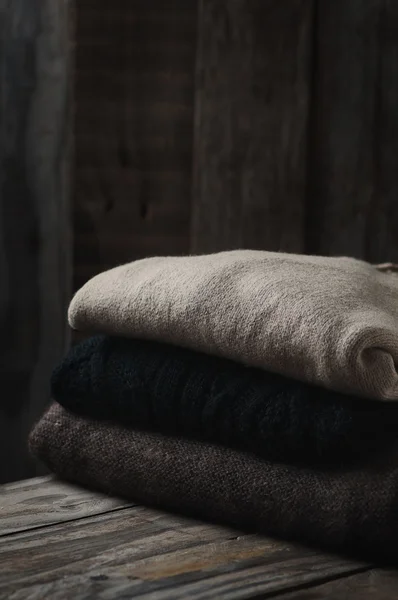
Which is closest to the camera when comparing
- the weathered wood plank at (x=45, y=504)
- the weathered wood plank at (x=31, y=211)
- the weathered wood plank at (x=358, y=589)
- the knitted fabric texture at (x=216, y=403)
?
the weathered wood plank at (x=358, y=589)

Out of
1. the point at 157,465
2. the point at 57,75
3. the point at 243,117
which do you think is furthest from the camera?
the point at 243,117

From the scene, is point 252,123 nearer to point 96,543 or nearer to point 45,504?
point 45,504

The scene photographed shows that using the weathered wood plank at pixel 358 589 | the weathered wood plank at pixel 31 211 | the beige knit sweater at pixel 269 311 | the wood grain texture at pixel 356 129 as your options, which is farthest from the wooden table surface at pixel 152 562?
the wood grain texture at pixel 356 129

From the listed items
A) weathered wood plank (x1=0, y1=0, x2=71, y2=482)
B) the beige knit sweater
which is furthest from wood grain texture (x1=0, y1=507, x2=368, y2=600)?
weathered wood plank (x1=0, y1=0, x2=71, y2=482)

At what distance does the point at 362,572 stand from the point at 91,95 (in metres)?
1.19

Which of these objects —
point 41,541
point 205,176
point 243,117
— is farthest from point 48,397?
point 41,541

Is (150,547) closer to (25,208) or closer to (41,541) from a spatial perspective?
(41,541)

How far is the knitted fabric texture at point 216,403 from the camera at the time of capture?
0.93m

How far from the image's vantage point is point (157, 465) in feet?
3.59

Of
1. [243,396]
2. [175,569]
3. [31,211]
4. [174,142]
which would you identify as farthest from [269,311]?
[174,142]

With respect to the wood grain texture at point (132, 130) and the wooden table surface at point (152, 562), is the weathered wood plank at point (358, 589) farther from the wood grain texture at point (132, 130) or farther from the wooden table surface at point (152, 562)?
the wood grain texture at point (132, 130)

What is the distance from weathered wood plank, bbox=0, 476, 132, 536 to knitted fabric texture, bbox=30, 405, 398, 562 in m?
0.02

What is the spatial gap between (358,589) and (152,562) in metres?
0.19

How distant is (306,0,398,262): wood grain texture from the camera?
1.70 meters
